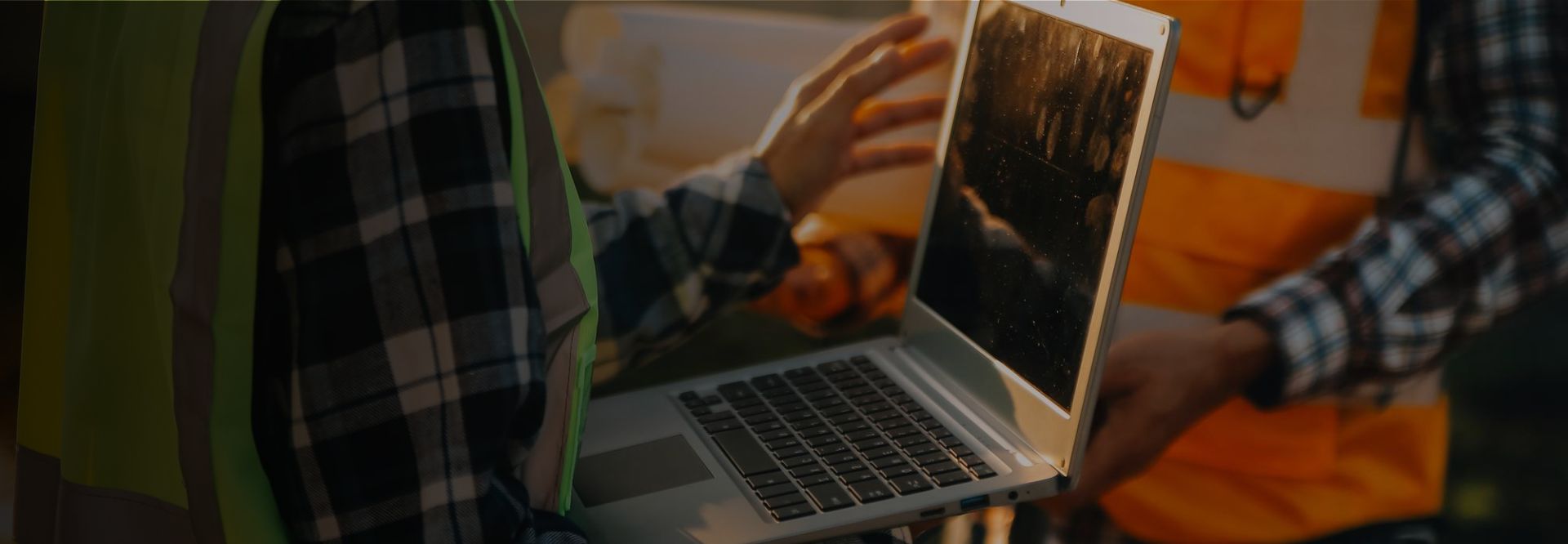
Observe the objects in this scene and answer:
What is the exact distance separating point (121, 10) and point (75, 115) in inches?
3.9

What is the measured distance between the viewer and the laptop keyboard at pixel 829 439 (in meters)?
0.77

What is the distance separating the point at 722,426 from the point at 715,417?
0.07 ft

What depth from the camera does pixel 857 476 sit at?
784 millimetres

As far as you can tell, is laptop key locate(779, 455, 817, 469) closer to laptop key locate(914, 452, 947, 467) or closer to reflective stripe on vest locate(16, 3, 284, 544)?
laptop key locate(914, 452, 947, 467)

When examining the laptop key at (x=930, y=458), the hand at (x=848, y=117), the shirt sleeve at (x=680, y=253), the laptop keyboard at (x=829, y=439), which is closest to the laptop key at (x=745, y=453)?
the laptop keyboard at (x=829, y=439)

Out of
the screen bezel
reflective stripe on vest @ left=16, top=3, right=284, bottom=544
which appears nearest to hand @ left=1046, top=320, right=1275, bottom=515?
the screen bezel

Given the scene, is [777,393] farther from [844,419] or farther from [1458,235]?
[1458,235]

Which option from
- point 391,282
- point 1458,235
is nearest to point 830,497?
point 391,282

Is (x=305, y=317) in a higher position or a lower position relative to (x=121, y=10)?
lower

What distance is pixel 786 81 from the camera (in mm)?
1282

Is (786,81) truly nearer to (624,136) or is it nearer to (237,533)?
(624,136)

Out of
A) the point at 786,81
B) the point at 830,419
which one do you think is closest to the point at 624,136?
the point at 786,81

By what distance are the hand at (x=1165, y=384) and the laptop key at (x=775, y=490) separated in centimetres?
37

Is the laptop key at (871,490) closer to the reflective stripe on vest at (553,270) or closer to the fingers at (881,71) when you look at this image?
the reflective stripe on vest at (553,270)
